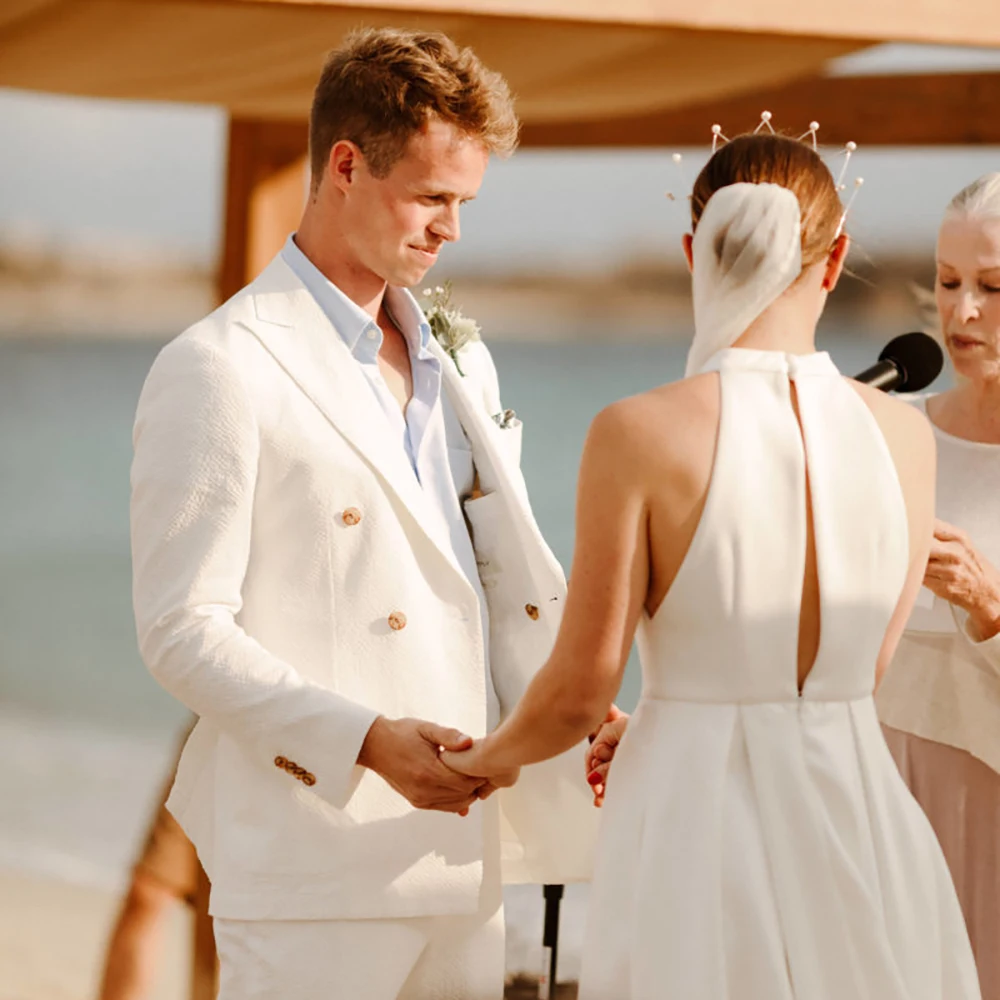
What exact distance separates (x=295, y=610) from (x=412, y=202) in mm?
641

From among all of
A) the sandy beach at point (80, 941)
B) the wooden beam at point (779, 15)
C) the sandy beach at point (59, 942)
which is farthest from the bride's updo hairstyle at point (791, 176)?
the sandy beach at point (59, 942)

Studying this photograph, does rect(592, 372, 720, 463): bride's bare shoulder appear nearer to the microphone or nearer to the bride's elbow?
the bride's elbow

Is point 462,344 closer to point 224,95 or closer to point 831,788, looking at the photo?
point 831,788

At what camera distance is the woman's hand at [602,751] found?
2.68 m

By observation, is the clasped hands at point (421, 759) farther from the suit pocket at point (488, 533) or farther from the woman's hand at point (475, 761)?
the suit pocket at point (488, 533)

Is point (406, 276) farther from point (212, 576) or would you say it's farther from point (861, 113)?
point (861, 113)

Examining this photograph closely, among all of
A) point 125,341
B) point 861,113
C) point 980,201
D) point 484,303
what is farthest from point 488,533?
point 484,303

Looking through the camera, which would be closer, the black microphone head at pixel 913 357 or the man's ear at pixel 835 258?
the man's ear at pixel 835 258

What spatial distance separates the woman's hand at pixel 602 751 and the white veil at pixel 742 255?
2.44 ft

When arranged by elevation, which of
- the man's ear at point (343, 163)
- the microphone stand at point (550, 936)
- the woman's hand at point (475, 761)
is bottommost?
the microphone stand at point (550, 936)

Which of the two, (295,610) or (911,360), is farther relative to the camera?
(911,360)

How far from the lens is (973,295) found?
2.97 metres

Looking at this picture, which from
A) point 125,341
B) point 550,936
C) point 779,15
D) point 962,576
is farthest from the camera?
point 125,341

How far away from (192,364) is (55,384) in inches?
981
